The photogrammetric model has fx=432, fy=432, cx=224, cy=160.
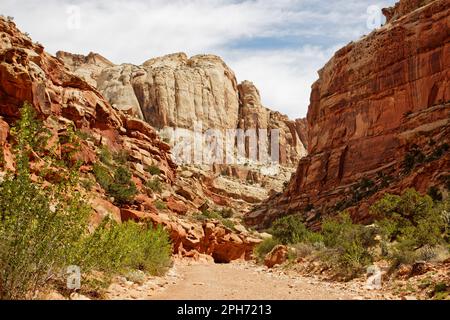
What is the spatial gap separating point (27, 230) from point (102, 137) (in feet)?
105

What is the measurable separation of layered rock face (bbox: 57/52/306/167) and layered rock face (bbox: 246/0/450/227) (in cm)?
3238

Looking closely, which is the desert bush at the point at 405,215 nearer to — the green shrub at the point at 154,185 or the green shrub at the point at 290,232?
the green shrub at the point at 290,232

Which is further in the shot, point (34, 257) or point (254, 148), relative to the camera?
point (254, 148)

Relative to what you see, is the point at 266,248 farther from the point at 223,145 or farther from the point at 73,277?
the point at 223,145

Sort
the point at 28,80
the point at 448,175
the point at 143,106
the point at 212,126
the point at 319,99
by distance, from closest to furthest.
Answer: the point at 28,80 → the point at 448,175 → the point at 319,99 → the point at 143,106 → the point at 212,126

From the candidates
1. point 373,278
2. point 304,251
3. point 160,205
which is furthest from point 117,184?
point 373,278

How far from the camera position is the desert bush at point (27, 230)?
751 centimetres

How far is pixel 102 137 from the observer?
38.9 m

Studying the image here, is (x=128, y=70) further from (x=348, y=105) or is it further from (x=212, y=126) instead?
(x=348, y=105)

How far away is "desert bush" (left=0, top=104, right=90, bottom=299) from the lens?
7512 mm

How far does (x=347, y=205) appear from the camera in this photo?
42.9 meters
